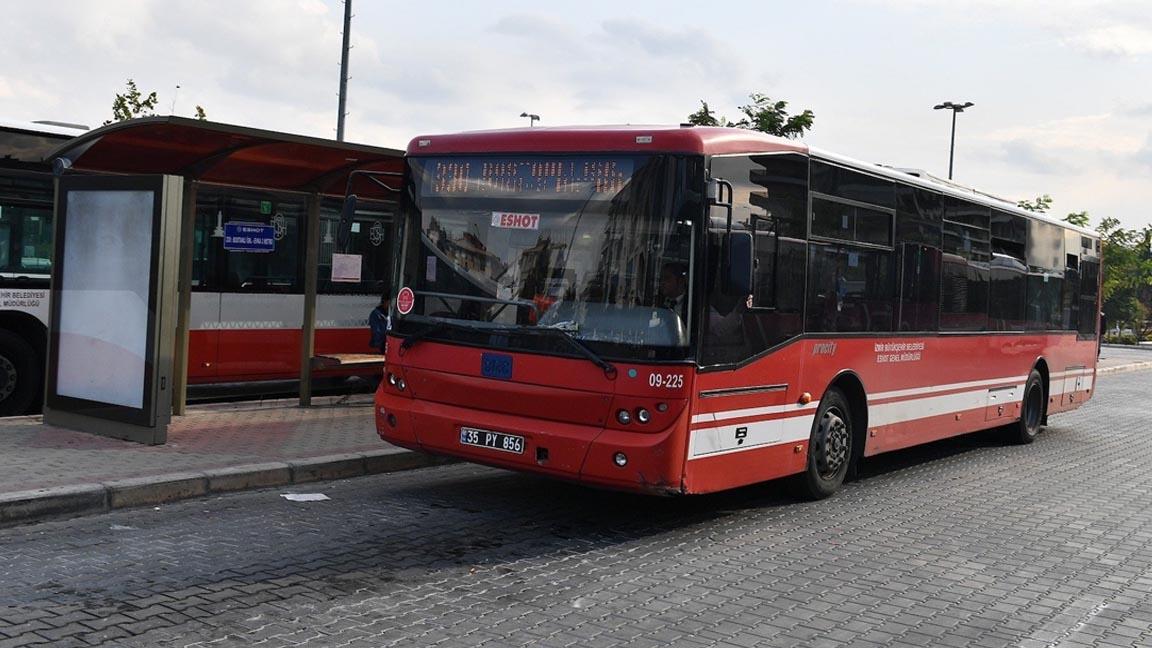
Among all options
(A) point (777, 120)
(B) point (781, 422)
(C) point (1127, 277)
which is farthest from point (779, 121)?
(C) point (1127, 277)

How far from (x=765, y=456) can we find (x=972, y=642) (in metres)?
3.06

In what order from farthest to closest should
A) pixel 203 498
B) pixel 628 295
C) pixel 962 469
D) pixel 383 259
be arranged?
pixel 383 259, pixel 962 469, pixel 203 498, pixel 628 295

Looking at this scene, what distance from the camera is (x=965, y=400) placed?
42.3 feet

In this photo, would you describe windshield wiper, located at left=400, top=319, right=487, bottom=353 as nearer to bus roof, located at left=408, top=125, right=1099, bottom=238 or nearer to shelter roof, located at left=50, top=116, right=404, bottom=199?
bus roof, located at left=408, top=125, right=1099, bottom=238

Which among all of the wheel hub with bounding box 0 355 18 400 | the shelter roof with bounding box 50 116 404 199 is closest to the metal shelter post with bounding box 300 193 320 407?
the shelter roof with bounding box 50 116 404 199

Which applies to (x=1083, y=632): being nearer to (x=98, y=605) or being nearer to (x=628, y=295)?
(x=628, y=295)

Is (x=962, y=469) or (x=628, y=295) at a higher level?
(x=628, y=295)

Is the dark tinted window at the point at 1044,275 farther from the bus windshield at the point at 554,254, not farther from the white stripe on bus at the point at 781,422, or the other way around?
the bus windshield at the point at 554,254

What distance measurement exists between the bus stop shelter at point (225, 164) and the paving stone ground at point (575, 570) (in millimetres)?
3343

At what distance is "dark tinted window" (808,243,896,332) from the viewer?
9.68 m

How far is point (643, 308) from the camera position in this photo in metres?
8.09

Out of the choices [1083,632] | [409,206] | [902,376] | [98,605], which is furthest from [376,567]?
[902,376]

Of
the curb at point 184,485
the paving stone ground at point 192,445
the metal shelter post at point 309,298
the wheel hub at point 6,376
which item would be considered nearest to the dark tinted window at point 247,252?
the metal shelter post at point 309,298

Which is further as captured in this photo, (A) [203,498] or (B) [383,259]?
(B) [383,259]
